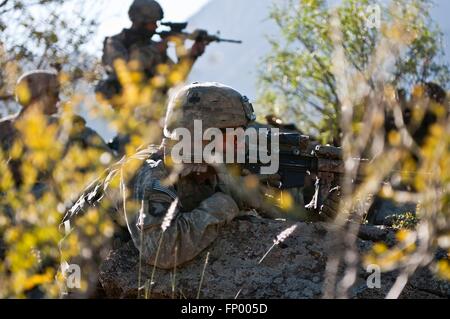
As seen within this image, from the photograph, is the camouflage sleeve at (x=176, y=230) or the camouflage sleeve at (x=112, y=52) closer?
the camouflage sleeve at (x=176, y=230)

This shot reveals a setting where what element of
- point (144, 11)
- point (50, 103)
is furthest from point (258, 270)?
point (144, 11)

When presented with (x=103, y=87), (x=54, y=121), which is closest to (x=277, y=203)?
(x=54, y=121)

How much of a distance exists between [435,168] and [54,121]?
6.82 m

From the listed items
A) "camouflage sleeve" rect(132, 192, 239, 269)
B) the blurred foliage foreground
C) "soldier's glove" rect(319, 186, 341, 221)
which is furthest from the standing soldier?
"camouflage sleeve" rect(132, 192, 239, 269)

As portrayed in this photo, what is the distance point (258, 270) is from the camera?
227 inches

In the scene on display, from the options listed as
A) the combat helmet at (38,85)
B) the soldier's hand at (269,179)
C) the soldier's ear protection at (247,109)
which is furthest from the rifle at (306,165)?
the combat helmet at (38,85)

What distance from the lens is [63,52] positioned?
13.4 metres

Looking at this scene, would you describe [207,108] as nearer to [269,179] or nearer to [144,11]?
[269,179]

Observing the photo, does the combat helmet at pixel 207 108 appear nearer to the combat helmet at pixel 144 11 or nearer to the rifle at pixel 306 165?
the rifle at pixel 306 165

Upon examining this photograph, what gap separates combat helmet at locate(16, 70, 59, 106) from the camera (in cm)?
1068

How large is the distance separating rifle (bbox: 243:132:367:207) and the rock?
30 centimetres

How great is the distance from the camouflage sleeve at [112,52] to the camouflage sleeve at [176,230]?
7110 millimetres

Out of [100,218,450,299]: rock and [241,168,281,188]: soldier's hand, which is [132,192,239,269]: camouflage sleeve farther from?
[241,168,281,188]: soldier's hand

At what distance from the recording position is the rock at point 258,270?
562cm
